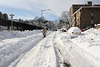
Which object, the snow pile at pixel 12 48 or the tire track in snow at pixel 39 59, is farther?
the snow pile at pixel 12 48

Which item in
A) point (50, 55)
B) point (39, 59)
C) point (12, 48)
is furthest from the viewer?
point (12, 48)

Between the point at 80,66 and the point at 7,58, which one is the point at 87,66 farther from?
the point at 7,58

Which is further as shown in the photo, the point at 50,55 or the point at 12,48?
the point at 12,48

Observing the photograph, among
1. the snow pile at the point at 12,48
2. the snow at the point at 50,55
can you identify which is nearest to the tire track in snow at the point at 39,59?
the snow at the point at 50,55

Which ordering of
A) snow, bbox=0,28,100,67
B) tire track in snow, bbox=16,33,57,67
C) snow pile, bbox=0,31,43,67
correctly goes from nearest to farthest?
tire track in snow, bbox=16,33,57,67 → snow, bbox=0,28,100,67 → snow pile, bbox=0,31,43,67

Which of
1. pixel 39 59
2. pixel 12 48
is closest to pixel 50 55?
pixel 39 59

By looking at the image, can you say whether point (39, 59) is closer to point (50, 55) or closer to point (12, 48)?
point (50, 55)

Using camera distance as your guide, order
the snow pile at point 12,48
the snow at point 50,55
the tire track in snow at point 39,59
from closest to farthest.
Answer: the tire track in snow at point 39,59 < the snow at point 50,55 < the snow pile at point 12,48

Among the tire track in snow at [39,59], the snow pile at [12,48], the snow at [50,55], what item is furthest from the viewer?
the snow pile at [12,48]

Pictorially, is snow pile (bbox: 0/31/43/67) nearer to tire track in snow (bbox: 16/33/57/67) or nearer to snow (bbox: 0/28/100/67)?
snow (bbox: 0/28/100/67)

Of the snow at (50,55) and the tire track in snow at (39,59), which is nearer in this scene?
the tire track in snow at (39,59)

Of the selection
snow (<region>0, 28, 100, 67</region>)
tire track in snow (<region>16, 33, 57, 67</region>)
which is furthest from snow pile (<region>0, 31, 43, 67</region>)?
tire track in snow (<region>16, 33, 57, 67</region>)

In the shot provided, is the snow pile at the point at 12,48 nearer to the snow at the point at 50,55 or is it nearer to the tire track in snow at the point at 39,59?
the snow at the point at 50,55

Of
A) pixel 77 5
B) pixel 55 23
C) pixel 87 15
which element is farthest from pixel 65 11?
pixel 55 23
